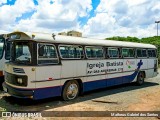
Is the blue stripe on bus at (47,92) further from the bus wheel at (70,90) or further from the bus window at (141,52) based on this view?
the bus window at (141,52)

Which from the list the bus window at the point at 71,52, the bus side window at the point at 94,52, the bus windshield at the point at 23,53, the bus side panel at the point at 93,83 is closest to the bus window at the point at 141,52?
the bus side window at the point at 94,52

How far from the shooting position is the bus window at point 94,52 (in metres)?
11.5

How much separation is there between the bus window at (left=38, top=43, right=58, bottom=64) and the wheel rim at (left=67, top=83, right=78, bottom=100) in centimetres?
142

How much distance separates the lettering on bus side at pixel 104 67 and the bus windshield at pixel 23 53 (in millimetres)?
3100

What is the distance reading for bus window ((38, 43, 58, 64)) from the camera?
9.33 metres

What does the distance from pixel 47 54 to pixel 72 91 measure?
213 centimetres

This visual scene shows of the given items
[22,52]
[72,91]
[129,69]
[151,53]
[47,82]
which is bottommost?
[72,91]

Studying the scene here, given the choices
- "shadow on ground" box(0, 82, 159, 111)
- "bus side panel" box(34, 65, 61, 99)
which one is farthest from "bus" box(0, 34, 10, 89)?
"bus side panel" box(34, 65, 61, 99)

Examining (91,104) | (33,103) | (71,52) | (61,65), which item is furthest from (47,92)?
(71,52)

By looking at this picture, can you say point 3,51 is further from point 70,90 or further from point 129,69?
point 129,69

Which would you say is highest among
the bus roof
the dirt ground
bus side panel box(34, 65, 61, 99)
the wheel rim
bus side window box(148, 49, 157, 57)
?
the bus roof

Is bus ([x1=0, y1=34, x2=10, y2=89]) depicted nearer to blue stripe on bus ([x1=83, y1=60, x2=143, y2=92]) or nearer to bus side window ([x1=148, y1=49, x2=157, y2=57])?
blue stripe on bus ([x1=83, y1=60, x2=143, y2=92])

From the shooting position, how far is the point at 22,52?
964 centimetres

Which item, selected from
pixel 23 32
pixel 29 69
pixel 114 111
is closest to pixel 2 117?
pixel 29 69
